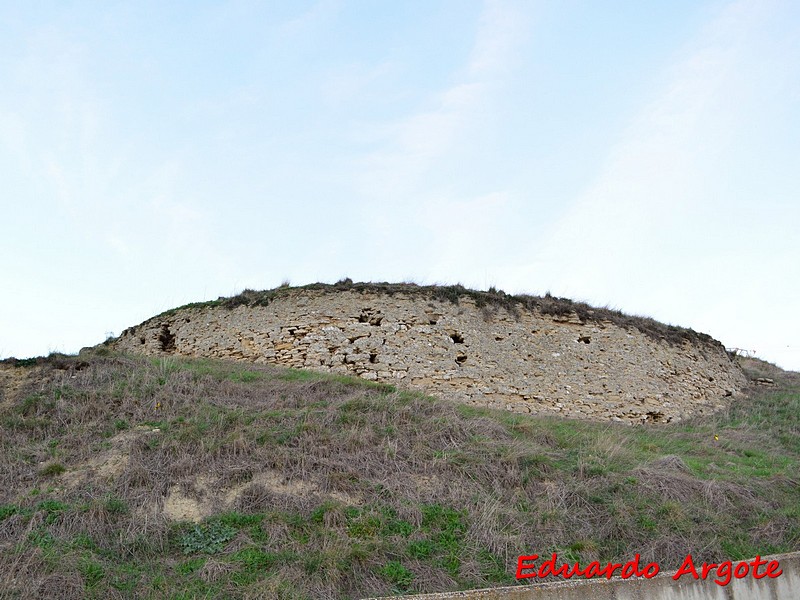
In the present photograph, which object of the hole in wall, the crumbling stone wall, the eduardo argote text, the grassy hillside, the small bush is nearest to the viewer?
the eduardo argote text

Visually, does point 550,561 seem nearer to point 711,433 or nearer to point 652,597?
point 652,597

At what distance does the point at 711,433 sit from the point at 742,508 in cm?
584

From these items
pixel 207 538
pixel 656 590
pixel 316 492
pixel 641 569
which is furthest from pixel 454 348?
pixel 656 590

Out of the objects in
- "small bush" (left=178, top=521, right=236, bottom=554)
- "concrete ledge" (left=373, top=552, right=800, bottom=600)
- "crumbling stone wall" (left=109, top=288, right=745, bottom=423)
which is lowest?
"concrete ledge" (left=373, top=552, right=800, bottom=600)

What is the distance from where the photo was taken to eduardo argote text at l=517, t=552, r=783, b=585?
5.41 m

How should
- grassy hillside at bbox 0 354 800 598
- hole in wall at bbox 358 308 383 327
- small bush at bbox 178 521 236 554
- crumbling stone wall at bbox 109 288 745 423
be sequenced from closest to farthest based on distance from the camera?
1. grassy hillside at bbox 0 354 800 598
2. small bush at bbox 178 521 236 554
3. crumbling stone wall at bbox 109 288 745 423
4. hole in wall at bbox 358 308 383 327

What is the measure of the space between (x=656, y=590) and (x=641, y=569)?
45.3 inches

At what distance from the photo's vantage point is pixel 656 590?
5.18 meters

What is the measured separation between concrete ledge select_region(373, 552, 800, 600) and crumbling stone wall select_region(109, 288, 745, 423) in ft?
27.7

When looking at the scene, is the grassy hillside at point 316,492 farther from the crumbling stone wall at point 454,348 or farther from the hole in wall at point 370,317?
the hole in wall at point 370,317

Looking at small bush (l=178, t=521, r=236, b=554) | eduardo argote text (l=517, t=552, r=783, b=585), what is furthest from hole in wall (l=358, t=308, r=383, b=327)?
eduardo argote text (l=517, t=552, r=783, b=585)

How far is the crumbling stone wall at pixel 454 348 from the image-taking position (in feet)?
46.0

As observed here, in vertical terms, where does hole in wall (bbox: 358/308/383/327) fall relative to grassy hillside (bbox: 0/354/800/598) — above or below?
above

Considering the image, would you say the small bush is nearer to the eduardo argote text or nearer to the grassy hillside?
the grassy hillside
